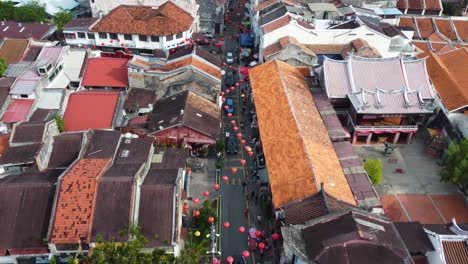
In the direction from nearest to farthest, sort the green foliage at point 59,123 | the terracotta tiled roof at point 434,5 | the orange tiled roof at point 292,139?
the orange tiled roof at point 292,139 → the green foliage at point 59,123 → the terracotta tiled roof at point 434,5

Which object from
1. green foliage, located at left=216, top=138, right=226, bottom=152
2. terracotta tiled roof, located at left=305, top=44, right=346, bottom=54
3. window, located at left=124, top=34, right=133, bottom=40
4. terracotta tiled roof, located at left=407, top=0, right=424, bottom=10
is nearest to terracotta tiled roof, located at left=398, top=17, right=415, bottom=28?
terracotta tiled roof, located at left=407, top=0, right=424, bottom=10

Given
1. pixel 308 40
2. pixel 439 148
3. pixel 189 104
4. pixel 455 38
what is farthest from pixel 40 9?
pixel 455 38

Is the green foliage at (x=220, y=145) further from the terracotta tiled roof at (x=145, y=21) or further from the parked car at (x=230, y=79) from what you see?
the terracotta tiled roof at (x=145, y=21)

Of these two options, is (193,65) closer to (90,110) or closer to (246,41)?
(90,110)

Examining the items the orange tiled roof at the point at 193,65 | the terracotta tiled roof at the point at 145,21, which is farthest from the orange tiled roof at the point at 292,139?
the terracotta tiled roof at the point at 145,21

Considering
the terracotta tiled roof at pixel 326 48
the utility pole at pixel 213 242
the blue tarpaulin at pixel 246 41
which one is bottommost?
the utility pole at pixel 213 242

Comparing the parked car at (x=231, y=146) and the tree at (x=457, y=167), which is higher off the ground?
the tree at (x=457, y=167)

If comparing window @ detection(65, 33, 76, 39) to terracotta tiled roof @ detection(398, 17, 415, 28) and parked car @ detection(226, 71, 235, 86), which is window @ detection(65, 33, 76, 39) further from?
terracotta tiled roof @ detection(398, 17, 415, 28)
